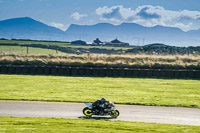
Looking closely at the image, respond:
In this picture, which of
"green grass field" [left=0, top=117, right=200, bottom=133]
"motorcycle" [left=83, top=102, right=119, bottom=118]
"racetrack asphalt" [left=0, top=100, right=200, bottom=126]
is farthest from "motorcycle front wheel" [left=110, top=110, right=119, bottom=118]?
"green grass field" [left=0, top=117, right=200, bottom=133]

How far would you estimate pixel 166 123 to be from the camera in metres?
16.1

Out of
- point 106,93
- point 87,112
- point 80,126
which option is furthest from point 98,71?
point 80,126

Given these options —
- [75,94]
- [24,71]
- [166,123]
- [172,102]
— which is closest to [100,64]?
[24,71]

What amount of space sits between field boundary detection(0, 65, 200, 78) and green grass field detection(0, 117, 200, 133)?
2307cm

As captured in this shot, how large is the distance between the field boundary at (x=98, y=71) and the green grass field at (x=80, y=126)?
2307 cm

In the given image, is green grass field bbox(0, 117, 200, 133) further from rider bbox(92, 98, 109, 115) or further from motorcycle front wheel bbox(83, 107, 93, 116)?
motorcycle front wheel bbox(83, 107, 93, 116)

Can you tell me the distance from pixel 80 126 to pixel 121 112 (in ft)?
16.0

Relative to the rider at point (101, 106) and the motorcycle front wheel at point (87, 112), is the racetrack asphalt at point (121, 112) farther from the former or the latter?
the rider at point (101, 106)

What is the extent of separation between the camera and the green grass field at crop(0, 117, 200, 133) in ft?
44.2

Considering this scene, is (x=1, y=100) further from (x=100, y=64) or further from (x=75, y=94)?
(x=100, y=64)

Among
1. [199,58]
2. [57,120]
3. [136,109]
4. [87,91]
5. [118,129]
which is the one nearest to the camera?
[118,129]

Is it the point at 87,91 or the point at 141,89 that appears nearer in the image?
the point at 87,91

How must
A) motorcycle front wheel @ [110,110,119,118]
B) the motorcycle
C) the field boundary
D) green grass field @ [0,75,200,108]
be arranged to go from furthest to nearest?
1. the field boundary
2. green grass field @ [0,75,200,108]
3. motorcycle front wheel @ [110,110,119,118]
4. the motorcycle

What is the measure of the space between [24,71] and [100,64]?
957cm
